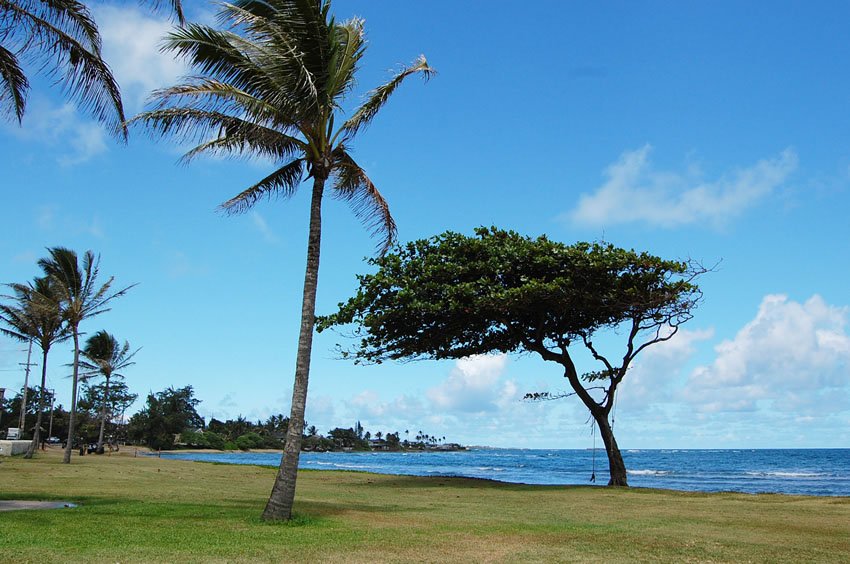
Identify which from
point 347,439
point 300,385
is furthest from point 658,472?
point 347,439

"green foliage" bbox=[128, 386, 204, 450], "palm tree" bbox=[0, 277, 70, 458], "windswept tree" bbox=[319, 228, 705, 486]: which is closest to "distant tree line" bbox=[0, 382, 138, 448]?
"green foliage" bbox=[128, 386, 204, 450]

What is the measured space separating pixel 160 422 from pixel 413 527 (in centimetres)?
10062

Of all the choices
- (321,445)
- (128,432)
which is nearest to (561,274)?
(128,432)

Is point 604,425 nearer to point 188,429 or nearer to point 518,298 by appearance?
point 518,298

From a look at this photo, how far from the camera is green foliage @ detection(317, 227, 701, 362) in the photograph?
22.3 meters

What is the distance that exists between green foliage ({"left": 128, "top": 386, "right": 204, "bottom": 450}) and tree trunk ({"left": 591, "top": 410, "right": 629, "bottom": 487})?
85.9 metres

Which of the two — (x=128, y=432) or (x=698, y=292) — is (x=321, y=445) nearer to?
(x=128, y=432)

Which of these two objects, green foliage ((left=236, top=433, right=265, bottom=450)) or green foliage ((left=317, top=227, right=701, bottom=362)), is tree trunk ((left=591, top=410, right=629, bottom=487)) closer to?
green foliage ((left=317, top=227, right=701, bottom=362))

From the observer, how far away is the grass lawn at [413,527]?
9.14 meters

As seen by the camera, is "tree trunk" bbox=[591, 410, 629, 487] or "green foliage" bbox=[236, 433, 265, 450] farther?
"green foliage" bbox=[236, 433, 265, 450]

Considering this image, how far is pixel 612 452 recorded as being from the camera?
Result: 2480 centimetres

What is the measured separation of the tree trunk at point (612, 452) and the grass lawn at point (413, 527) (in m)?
4.35

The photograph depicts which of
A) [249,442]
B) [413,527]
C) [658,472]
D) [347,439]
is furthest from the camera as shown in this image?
[347,439]

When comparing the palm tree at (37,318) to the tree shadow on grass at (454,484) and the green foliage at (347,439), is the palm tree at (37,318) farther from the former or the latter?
the green foliage at (347,439)
